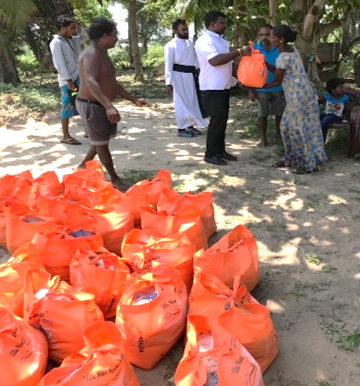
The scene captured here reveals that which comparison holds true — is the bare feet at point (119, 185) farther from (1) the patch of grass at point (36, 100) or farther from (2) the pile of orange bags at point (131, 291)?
(1) the patch of grass at point (36, 100)

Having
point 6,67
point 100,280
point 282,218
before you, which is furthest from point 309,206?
point 6,67

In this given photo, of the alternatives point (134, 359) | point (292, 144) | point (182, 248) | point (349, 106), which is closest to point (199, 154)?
point (292, 144)

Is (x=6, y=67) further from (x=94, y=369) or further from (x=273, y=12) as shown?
(x=94, y=369)

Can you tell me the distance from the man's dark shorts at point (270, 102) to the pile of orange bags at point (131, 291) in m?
2.72

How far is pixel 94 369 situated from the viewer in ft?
5.76

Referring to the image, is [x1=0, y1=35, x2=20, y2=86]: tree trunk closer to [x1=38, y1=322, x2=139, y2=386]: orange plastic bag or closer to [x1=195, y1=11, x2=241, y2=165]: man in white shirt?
[x1=195, y1=11, x2=241, y2=165]: man in white shirt

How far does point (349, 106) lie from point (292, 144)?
3.99 ft

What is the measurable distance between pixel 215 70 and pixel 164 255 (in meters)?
2.82

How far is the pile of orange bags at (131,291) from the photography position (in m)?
1.85

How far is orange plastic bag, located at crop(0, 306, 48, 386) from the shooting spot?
1.90m

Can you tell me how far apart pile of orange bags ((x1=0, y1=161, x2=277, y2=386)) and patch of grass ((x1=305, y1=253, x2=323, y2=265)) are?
615 millimetres

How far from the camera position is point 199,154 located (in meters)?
5.80

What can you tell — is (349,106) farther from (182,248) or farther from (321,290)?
(182,248)

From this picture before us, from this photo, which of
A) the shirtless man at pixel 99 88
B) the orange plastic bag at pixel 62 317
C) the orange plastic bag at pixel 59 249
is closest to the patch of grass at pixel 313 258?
the orange plastic bag at pixel 59 249
